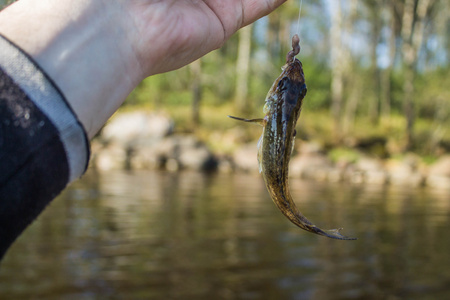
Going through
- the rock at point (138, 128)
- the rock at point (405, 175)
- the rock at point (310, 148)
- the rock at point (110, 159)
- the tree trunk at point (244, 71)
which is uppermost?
the tree trunk at point (244, 71)

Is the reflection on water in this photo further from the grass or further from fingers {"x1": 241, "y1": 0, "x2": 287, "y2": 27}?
the grass

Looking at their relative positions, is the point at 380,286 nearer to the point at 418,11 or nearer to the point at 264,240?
the point at 264,240

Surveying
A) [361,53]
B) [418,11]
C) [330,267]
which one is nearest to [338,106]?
[418,11]

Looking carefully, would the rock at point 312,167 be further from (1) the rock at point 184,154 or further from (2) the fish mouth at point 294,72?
(2) the fish mouth at point 294,72

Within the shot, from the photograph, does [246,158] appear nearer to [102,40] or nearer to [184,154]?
[184,154]

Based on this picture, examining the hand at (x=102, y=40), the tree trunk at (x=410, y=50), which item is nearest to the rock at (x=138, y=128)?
the tree trunk at (x=410, y=50)
